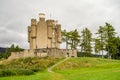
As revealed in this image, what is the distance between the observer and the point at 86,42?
85625 mm

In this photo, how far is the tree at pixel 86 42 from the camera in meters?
84.9

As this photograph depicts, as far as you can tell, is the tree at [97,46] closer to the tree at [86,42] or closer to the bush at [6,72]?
the tree at [86,42]

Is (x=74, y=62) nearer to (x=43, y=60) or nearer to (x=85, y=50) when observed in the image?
(x=43, y=60)

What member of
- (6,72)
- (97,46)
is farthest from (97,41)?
(6,72)

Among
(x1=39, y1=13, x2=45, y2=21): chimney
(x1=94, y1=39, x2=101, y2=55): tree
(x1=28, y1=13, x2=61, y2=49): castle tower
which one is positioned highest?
(x1=39, y1=13, x2=45, y2=21): chimney

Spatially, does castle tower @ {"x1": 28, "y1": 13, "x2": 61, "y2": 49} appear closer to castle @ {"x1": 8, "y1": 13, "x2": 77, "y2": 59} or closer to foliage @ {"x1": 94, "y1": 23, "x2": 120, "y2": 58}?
castle @ {"x1": 8, "y1": 13, "x2": 77, "y2": 59}

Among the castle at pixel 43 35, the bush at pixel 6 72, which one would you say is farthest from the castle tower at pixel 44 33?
the bush at pixel 6 72

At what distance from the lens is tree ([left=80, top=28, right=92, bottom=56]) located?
279 ft

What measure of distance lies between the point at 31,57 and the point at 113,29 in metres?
25.7

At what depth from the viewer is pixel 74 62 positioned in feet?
207

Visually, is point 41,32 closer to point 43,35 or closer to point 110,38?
point 43,35

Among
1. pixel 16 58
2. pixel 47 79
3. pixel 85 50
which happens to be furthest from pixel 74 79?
pixel 85 50

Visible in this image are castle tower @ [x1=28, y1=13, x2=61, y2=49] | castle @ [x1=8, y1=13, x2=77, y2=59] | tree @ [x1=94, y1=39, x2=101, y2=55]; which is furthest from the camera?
castle tower @ [x1=28, y1=13, x2=61, y2=49]

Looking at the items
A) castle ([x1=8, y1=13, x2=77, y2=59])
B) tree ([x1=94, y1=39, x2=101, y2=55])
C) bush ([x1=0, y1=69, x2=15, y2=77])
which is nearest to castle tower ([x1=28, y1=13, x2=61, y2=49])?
castle ([x1=8, y1=13, x2=77, y2=59])
